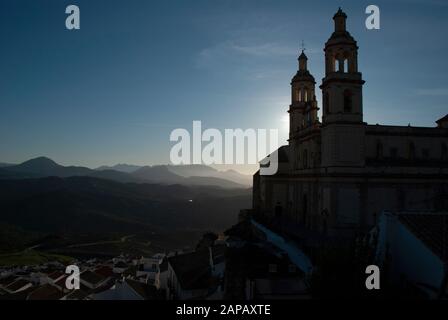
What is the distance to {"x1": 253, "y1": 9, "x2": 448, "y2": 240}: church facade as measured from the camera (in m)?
23.9

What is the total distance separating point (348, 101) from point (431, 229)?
45.5 feet

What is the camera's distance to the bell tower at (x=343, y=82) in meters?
24.3

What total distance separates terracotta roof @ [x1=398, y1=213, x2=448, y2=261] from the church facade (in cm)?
1064

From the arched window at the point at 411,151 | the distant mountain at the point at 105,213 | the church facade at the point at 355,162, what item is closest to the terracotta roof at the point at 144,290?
the church facade at the point at 355,162

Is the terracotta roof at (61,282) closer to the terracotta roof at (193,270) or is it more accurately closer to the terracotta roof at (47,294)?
the terracotta roof at (47,294)

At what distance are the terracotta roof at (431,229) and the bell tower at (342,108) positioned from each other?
10842 mm

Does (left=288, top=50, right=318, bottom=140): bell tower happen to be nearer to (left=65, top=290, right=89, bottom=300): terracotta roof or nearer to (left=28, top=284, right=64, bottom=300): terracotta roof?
(left=65, top=290, right=89, bottom=300): terracotta roof

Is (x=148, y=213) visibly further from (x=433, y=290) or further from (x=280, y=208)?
(x=433, y=290)

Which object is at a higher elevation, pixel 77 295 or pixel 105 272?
pixel 77 295

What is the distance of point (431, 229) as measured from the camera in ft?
40.4

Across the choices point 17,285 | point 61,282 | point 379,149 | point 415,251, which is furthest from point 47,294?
point 415,251

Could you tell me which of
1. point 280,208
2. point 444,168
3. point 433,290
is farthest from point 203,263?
point 433,290

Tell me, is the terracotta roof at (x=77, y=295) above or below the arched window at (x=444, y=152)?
below

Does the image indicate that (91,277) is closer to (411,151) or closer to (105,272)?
(105,272)
